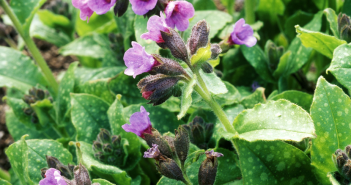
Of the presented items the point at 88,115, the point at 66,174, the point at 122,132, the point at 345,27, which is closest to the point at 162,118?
the point at 122,132

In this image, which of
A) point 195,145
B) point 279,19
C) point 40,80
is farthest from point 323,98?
point 40,80

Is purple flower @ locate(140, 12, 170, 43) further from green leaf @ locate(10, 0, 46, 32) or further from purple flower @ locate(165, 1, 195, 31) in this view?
green leaf @ locate(10, 0, 46, 32)

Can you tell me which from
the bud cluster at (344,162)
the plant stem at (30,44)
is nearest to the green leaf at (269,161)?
the bud cluster at (344,162)

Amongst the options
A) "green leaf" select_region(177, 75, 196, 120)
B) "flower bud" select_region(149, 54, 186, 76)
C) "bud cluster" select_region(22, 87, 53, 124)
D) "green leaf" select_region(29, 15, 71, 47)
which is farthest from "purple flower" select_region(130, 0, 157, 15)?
"green leaf" select_region(29, 15, 71, 47)

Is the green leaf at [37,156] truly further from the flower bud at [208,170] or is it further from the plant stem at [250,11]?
the plant stem at [250,11]

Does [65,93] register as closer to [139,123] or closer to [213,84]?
[139,123]

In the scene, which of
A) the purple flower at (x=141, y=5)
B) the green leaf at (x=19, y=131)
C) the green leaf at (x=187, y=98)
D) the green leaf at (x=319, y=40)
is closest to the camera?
the green leaf at (x=187, y=98)

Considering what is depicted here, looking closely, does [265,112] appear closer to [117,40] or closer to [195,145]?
[195,145]
